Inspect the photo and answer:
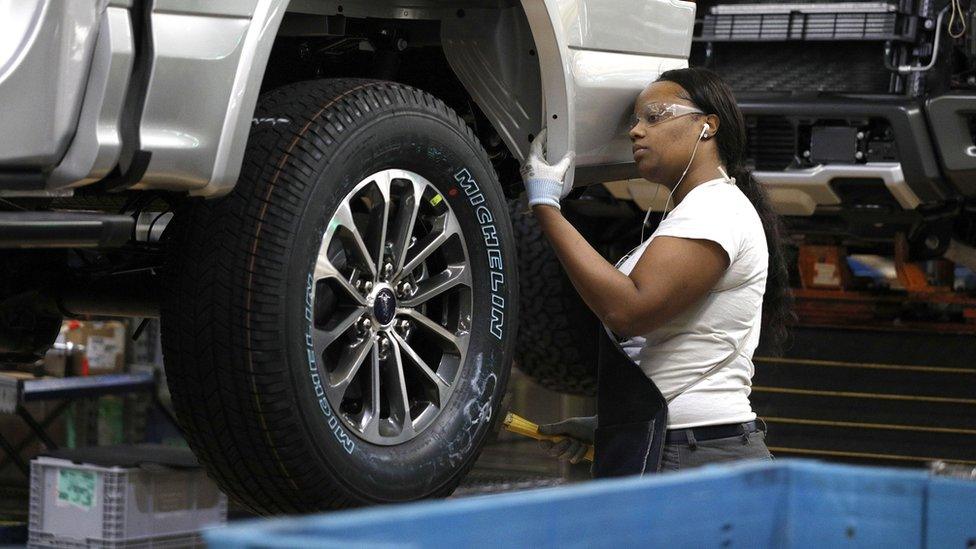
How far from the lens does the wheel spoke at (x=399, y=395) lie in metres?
3.01

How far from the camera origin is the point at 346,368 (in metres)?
2.92

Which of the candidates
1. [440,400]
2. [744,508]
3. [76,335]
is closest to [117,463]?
[76,335]

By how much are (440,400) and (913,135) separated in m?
2.96

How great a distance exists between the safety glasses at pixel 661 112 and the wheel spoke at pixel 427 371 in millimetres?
805

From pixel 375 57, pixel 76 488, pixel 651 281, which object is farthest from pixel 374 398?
pixel 76 488

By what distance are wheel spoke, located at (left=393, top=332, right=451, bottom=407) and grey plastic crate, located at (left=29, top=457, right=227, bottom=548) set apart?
3283 millimetres

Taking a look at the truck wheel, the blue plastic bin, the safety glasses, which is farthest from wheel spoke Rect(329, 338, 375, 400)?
the blue plastic bin

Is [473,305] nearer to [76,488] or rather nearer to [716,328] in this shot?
[716,328]

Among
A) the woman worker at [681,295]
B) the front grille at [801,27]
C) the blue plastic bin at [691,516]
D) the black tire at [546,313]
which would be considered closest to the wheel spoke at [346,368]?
the woman worker at [681,295]

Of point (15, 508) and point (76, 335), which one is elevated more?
point (76, 335)

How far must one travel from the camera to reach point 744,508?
5.98 feet

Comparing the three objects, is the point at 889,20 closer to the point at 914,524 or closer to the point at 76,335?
the point at 914,524

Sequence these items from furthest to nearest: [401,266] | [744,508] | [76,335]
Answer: [76,335]
[401,266]
[744,508]

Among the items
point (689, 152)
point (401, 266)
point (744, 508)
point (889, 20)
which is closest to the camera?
point (744, 508)
